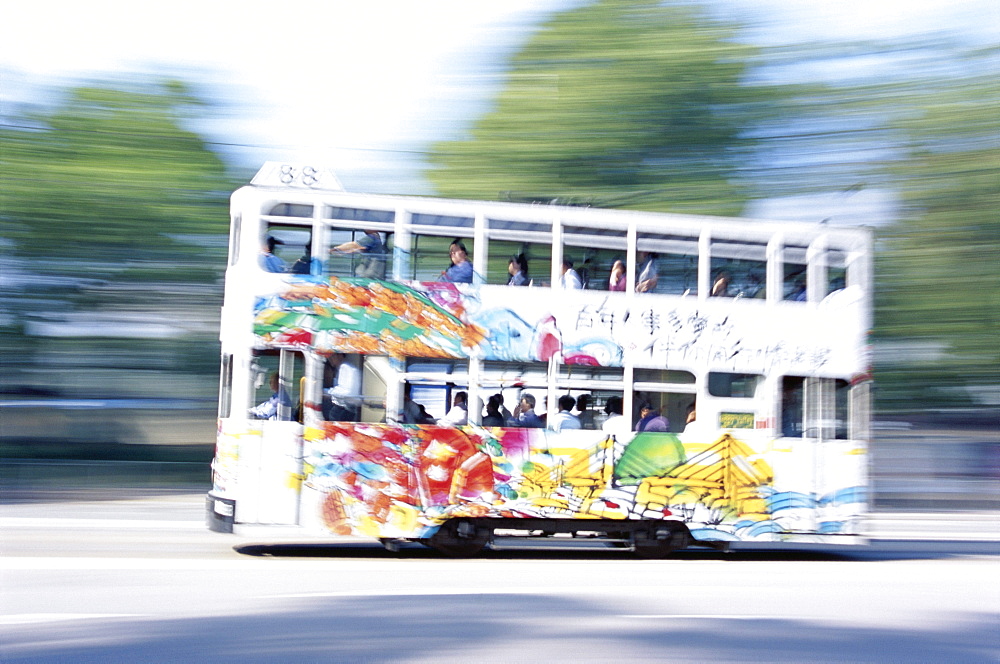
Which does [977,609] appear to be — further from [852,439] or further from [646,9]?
[646,9]

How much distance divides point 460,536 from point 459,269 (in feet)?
9.04

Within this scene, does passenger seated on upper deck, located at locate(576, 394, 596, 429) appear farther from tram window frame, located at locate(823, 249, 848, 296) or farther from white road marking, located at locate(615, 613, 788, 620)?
white road marking, located at locate(615, 613, 788, 620)

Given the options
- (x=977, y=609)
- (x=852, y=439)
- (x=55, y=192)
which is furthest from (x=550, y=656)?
(x=55, y=192)

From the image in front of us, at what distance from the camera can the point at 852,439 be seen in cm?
1077

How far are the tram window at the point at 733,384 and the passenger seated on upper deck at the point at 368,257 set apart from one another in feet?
11.9

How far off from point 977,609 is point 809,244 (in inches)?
168

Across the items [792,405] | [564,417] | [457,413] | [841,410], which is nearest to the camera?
[457,413]

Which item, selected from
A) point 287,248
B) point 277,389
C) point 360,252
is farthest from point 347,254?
point 277,389

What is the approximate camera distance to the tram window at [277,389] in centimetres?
991

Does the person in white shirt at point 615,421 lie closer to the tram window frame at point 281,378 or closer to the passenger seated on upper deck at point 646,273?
the passenger seated on upper deck at point 646,273

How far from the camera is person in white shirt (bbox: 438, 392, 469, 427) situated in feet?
33.1

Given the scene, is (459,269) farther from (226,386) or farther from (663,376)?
(226,386)

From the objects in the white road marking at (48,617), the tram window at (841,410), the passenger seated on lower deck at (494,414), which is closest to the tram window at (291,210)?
the passenger seated on lower deck at (494,414)

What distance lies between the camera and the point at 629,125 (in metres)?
19.7
